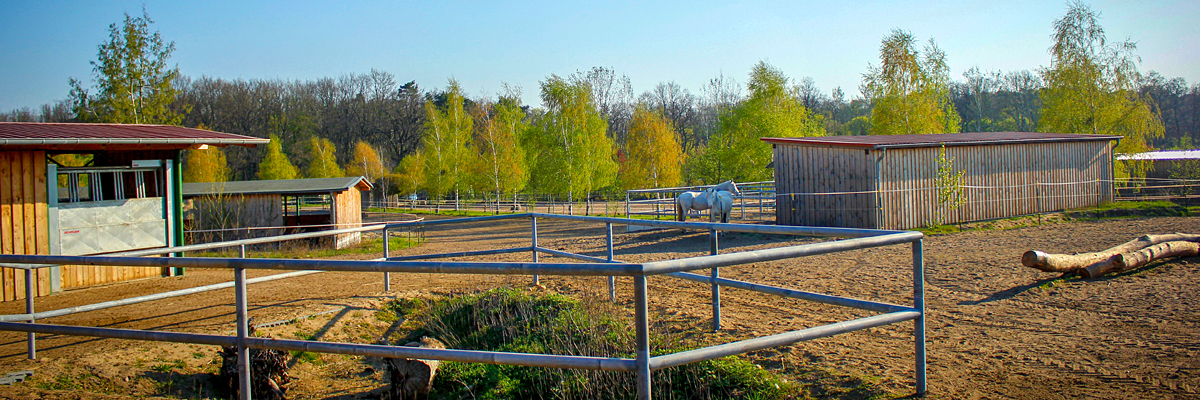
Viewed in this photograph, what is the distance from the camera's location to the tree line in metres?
26.5

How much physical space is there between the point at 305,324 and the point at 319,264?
3625 mm

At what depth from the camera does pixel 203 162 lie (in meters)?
36.7

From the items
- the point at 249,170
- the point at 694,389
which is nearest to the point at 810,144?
the point at 694,389

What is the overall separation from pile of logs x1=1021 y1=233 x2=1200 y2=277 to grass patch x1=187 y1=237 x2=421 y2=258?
43.0 feet

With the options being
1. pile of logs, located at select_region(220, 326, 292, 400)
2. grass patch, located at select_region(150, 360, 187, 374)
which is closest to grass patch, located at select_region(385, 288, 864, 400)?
pile of logs, located at select_region(220, 326, 292, 400)

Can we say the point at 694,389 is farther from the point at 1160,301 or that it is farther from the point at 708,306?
the point at 1160,301

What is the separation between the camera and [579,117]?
35.4m

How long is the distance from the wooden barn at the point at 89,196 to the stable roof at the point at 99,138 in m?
0.01

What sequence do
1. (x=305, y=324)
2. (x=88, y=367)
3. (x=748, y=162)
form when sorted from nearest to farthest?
(x=88, y=367) < (x=305, y=324) < (x=748, y=162)

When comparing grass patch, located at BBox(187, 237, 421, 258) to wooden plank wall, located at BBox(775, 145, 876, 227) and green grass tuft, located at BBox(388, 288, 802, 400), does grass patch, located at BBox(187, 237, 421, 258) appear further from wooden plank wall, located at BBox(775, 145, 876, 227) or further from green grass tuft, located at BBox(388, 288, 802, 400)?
wooden plank wall, located at BBox(775, 145, 876, 227)

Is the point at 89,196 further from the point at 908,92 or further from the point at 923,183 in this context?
the point at 908,92

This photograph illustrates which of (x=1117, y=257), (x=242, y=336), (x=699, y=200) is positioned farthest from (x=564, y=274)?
(x=699, y=200)

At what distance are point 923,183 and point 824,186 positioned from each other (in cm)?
241

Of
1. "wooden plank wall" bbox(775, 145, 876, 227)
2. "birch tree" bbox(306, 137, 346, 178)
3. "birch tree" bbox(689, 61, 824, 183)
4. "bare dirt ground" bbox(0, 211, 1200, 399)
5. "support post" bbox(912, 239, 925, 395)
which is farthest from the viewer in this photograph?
"birch tree" bbox(306, 137, 346, 178)
